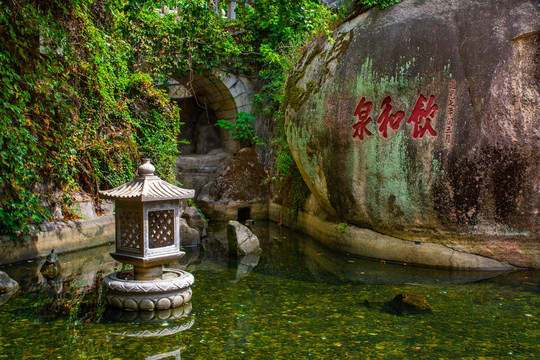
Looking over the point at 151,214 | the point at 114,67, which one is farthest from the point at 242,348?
the point at 114,67

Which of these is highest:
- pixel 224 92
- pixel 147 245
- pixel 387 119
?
pixel 224 92

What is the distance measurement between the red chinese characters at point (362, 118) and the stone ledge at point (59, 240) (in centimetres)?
455

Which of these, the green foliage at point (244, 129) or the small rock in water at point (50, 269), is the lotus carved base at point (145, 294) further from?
the green foliage at point (244, 129)

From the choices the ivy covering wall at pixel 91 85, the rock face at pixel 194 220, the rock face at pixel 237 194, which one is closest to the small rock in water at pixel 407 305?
the ivy covering wall at pixel 91 85

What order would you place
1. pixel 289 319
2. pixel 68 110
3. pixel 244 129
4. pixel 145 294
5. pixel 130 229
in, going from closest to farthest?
pixel 289 319, pixel 145 294, pixel 130 229, pixel 68 110, pixel 244 129

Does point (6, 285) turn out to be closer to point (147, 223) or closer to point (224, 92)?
point (147, 223)

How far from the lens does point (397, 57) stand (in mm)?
6621

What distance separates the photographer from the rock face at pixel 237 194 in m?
12.1

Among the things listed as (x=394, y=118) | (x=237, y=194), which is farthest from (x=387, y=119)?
(x=237, y=194)

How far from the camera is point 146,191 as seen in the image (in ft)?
15.5

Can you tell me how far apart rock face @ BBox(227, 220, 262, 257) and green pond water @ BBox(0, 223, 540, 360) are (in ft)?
3.12

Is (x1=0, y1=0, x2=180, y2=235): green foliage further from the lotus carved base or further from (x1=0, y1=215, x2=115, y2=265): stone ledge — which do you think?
the lotus carved base

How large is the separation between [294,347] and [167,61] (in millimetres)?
9127

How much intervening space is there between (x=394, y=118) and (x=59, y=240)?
525 centimetres
